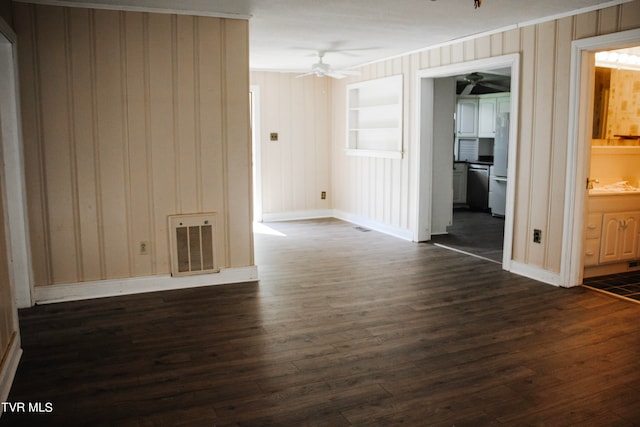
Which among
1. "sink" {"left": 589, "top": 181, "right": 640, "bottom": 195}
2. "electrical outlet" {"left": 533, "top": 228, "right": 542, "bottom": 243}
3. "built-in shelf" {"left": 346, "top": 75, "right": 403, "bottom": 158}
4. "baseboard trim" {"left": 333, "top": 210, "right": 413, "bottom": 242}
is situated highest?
A: "built-in shelf" {"left": 346, "top": 75, "right": 403, "bottom": 158}

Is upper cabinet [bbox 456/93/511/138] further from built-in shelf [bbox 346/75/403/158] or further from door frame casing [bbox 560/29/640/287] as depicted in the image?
door frame casing [bbox 560/29/640/287]

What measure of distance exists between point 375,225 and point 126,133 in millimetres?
4013

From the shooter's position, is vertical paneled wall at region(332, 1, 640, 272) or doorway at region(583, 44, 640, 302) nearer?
vertical paneled wall at region(332, 1, 640, 272)

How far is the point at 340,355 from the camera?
3238 mm

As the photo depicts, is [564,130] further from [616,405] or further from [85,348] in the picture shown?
[85,348]

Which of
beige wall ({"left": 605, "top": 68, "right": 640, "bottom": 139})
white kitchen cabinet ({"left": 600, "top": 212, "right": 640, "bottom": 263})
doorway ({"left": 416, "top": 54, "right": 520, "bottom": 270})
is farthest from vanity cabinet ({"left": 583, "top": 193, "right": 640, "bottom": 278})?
beige wall ({"left": 605, "top": 68, "right": 640, "bottom": 139})

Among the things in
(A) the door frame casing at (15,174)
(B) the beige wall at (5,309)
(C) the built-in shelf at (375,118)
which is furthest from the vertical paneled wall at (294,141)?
(B) the beige wall at (5,309)

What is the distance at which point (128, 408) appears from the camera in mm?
2596

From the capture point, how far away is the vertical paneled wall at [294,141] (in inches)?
324

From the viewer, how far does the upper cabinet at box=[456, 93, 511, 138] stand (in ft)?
30.0

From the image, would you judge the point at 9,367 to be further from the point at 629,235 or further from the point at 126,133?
the point at 629,235

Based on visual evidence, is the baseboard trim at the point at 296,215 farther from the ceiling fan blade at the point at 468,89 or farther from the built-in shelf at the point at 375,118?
the ceiling fan blade at the point at 468,89

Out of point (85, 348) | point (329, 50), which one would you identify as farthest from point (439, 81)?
point (85, 348)

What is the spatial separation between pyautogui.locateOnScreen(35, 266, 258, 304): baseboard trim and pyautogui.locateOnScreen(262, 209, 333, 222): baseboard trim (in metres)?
3.42
